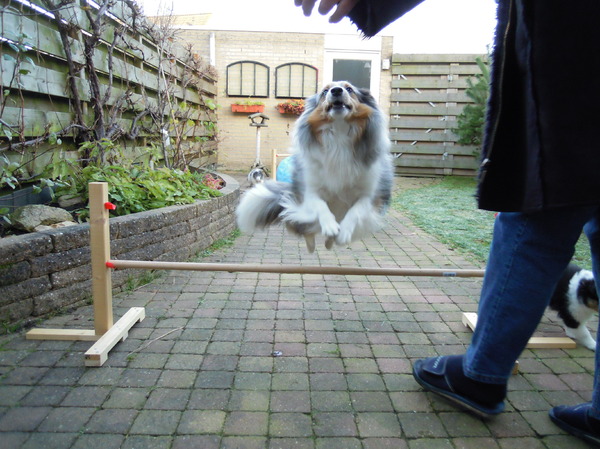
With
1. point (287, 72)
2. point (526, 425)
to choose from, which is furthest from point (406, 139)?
point (526, 425)

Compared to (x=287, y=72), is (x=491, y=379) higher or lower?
lower

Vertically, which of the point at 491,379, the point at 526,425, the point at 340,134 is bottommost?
the point at 526,425

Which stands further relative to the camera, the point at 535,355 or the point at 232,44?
the point at 232,44

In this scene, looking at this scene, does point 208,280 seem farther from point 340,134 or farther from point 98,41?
point 98,41

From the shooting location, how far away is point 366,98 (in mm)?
2373

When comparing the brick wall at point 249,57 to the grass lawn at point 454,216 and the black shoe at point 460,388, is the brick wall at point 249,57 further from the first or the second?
the black shoe at point 460,388

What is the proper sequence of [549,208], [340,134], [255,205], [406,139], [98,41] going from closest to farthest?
[549,208]
[340,134]
[255,205]
[98,41]
[406,139]

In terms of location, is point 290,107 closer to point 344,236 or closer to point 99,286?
point 99,286

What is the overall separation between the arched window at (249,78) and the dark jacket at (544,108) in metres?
8.55

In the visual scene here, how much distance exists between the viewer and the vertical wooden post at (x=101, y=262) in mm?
2498

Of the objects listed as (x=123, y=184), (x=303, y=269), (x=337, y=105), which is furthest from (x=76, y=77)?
(x=303, y=269)

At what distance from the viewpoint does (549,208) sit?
4.31ft

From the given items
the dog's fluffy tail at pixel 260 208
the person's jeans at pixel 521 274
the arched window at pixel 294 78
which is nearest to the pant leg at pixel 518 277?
the person's jeans at pixel 521 274

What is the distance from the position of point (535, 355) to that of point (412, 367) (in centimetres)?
82
